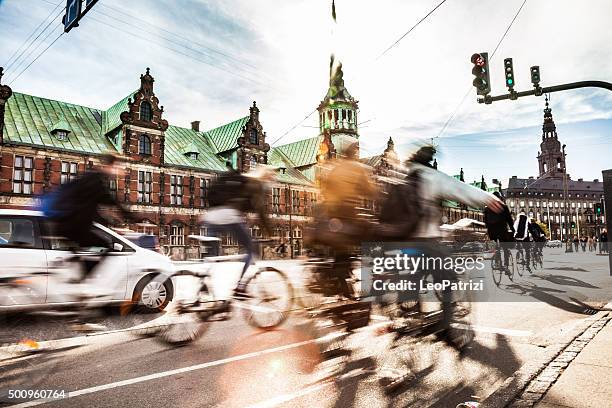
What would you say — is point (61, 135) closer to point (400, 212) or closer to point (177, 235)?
point (177, 235)

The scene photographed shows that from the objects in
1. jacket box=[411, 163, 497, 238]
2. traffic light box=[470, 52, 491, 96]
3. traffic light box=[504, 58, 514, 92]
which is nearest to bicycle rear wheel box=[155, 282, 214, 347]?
jacket box=[411, 163, 497, 238]

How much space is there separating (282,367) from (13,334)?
447 cm

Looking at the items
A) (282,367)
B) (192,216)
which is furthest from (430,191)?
(192,216)

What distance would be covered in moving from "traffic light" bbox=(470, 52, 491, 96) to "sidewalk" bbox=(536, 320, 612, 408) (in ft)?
30.4

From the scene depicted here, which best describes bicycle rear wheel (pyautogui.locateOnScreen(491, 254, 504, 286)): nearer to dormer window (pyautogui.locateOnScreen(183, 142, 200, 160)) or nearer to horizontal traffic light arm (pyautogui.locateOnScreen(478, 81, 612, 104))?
horizontal traffic light arm (pyautogui.locateOnScreen(478, 81, 612, 104))

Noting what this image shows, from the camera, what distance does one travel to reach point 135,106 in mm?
37844

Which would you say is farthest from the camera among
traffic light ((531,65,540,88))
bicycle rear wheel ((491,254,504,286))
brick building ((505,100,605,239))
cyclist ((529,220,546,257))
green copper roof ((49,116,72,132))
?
brick building ((505,100,605,239))

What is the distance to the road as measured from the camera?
12.3 feet

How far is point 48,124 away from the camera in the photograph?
34031 mm

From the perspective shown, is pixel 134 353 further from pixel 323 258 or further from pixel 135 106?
pixel 135 106

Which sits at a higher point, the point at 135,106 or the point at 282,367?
the point at 135,106

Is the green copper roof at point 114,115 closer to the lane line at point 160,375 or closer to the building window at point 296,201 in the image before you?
the building window at point 296,201

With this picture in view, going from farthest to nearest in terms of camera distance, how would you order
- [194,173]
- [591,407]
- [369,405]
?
[194,173], [369,405], [591,407]

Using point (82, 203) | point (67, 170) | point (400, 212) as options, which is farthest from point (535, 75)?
point (67, 170)
